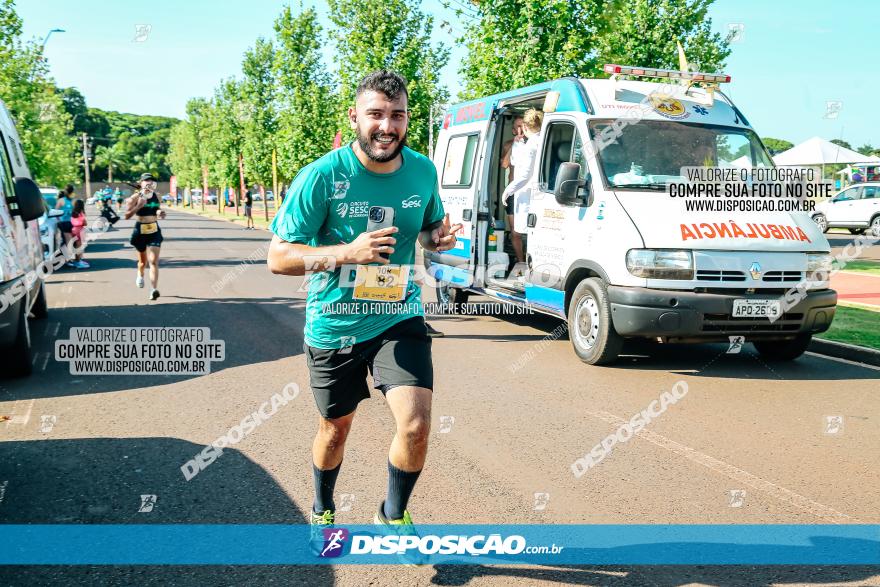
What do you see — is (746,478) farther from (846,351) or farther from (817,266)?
(846,351)

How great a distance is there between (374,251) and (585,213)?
15.8 ft

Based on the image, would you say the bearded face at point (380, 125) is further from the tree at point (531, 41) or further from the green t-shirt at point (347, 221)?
the tree at point (531, 41)

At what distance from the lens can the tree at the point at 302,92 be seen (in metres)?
32.2

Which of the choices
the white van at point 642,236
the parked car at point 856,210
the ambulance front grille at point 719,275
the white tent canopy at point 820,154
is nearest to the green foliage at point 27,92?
the white van at point 642,236

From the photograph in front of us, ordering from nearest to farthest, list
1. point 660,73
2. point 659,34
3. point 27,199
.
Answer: point 27,199 < point 660,73 < point 659,34

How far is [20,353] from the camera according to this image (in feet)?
22.3

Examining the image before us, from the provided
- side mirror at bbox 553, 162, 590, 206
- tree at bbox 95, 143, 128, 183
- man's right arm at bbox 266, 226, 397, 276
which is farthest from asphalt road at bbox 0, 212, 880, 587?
tree at bbox 95, 143, 128, 183

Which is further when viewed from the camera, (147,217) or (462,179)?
(147,217)

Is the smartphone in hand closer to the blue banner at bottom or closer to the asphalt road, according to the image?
the blue banner at bottom

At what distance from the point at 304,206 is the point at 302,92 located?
31273 millimetres

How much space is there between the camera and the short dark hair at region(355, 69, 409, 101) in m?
3.18

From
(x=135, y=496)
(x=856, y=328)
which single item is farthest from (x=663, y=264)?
(x=135, y=496)

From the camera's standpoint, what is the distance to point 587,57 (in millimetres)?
17078

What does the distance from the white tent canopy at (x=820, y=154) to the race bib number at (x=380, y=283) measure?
33.3m
